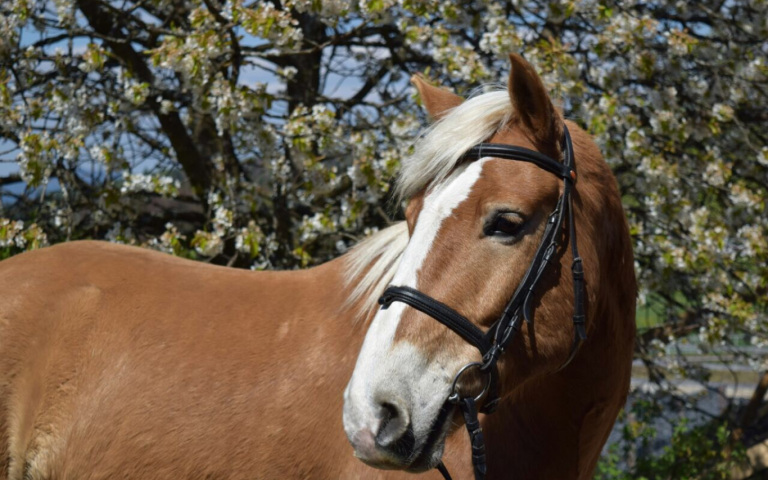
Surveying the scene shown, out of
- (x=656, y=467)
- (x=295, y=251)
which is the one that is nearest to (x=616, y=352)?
(x=295, y=251)

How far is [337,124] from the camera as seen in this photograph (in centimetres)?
434

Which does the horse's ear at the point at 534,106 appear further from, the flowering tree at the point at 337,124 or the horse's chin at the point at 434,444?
the flowering tree at the point at 337,124

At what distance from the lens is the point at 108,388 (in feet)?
7.88

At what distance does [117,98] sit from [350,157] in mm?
1417

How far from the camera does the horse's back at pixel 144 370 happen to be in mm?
2285

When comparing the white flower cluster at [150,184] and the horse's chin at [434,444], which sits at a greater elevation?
the white flower cluster at [150,184]

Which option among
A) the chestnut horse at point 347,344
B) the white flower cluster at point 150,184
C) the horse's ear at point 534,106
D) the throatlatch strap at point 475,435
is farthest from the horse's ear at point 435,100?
the white flower cluster at point 150,184

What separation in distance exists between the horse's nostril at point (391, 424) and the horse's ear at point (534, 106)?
2.71 ft

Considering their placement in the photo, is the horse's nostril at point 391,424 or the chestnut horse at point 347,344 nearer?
the horse's nostril at point 391,424

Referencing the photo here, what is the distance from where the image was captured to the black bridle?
1.75 meters

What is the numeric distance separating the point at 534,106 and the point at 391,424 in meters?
0.93

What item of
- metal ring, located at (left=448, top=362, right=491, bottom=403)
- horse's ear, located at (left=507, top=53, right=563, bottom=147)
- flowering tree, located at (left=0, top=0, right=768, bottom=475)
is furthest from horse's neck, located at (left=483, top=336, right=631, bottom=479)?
flowering tree, located at (left=0, top=0, right=768, bottom=475)

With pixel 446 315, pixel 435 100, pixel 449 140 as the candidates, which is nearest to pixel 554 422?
pixel 446 315

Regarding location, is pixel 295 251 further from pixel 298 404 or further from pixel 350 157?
pixel 298 404
